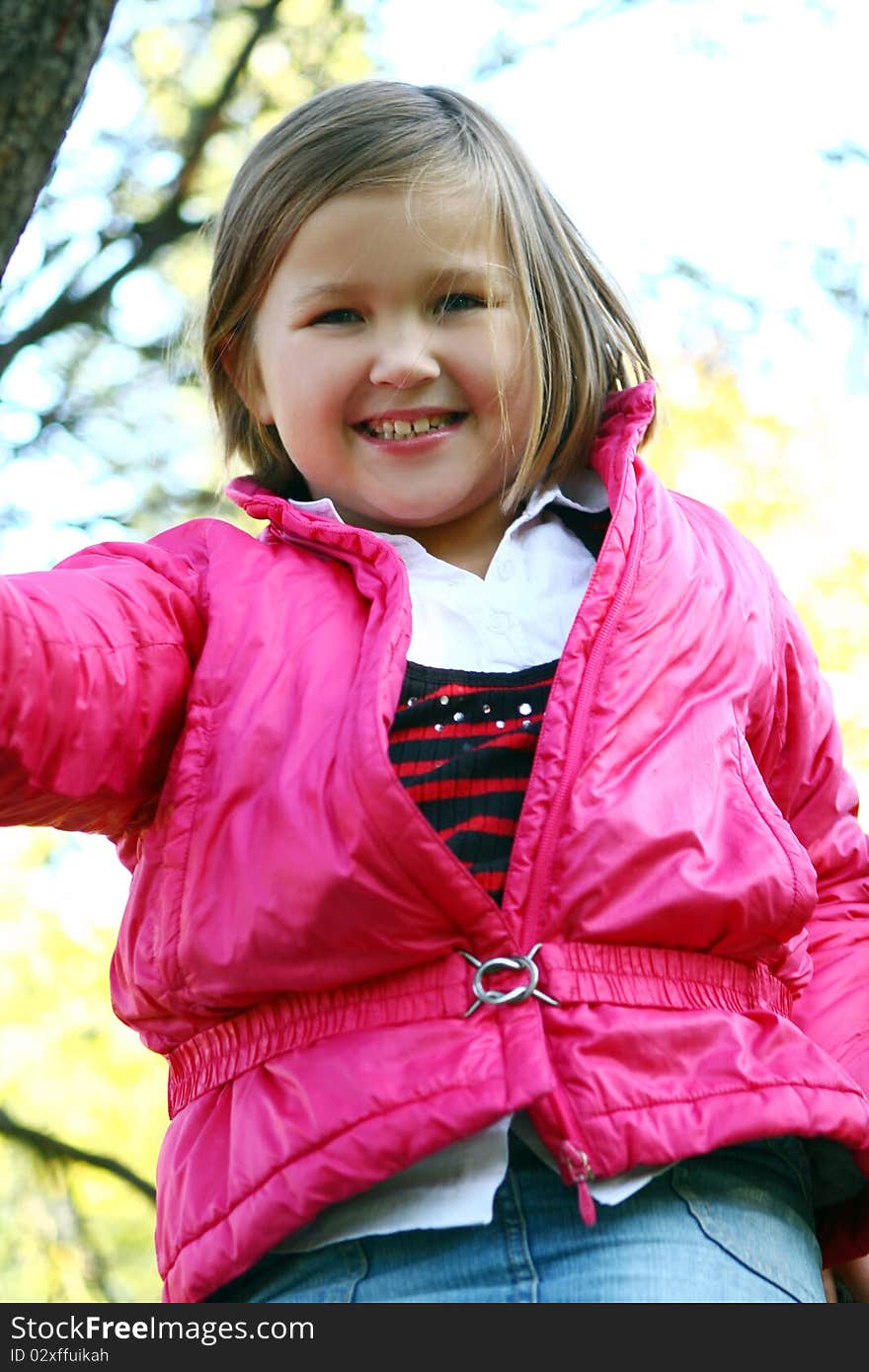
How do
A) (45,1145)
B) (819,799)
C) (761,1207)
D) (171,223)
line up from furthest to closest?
(171,223) < (45,1145) < (819,799) < (761,1207)

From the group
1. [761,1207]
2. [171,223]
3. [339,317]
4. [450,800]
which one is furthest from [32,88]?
[171,223]

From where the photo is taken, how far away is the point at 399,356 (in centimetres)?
160

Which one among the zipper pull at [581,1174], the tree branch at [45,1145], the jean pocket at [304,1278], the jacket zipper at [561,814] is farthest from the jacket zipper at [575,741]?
the tree branch at [45,1145]

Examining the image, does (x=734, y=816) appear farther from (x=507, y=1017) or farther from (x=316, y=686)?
(x=316, y=686)

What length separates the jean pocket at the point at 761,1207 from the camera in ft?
4.35

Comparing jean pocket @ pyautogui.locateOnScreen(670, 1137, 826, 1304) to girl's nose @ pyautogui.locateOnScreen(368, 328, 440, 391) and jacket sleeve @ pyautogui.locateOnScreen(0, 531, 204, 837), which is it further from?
girl's nose @ pyautogui.locateOnScreen(368, 328, 440, 391)

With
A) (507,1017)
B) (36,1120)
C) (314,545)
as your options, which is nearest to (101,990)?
(36,1120)

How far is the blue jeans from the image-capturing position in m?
1.27

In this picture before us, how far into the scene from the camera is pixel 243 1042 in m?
1.38

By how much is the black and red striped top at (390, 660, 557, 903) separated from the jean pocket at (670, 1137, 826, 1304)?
1.00 ft

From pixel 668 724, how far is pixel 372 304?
0.54 metres

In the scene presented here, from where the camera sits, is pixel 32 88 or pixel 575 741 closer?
pixel 32 88

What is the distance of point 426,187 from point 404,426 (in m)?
0.25

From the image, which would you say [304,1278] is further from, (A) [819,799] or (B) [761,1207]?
(A) [819,799]
